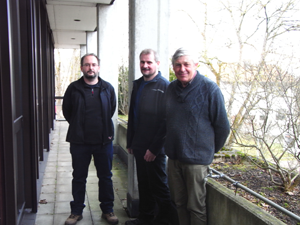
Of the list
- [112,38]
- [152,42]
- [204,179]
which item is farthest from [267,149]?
[112,38]

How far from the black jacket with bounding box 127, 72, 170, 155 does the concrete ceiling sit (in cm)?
482

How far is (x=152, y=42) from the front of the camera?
3.80 meters

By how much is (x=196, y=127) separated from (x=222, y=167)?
73.7 inches

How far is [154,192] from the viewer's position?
337cm

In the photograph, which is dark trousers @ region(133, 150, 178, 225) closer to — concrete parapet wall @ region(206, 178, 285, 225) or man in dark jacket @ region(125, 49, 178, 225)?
man in dark jacket @ region(125, 49, 178, 225)

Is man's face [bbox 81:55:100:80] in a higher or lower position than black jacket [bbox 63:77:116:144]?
higher

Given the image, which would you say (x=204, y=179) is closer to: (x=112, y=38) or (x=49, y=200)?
(x=49, y=200)

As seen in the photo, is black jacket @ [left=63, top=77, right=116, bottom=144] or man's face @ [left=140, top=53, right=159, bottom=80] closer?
man's face @ [left=140, top=53, right=159, bottom=80]

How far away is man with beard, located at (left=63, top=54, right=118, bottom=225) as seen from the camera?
352cm

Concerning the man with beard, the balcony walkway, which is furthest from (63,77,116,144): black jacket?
the balcony walkway

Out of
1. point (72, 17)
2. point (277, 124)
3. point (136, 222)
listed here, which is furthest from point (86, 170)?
point (72, 17)

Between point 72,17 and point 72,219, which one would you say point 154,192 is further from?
point 72,17

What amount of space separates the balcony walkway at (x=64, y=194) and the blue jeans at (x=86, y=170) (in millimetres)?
243

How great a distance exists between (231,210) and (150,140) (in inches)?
43.7
